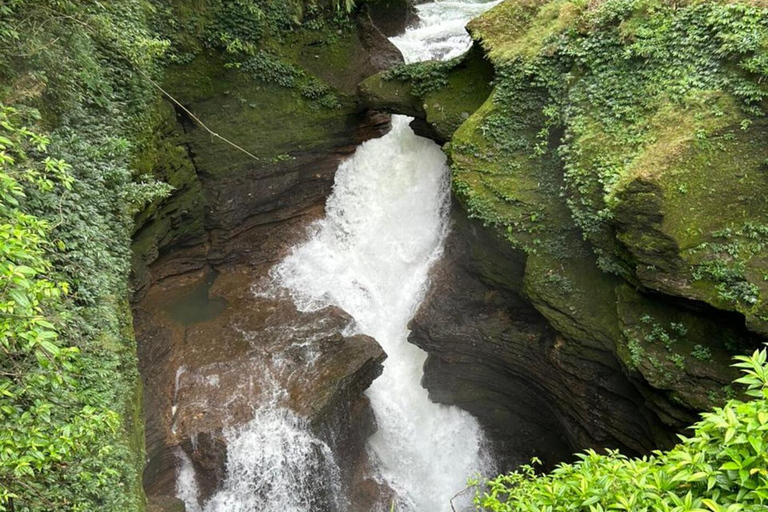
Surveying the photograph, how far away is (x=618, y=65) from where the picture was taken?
875 centimetres

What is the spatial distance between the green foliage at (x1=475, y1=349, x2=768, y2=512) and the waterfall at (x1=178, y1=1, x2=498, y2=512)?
8380mm

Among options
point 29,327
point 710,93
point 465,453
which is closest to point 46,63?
point 29,327

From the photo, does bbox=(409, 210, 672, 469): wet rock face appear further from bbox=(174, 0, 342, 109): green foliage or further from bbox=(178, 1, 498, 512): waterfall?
bbox=(174, 0, 342, 109): green foliage

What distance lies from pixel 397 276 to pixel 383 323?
1451mm

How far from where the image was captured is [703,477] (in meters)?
2.31

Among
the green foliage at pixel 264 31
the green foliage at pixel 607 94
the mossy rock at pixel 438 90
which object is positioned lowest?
the green foliage at pixel 607 94

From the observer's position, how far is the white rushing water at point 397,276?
11.8m

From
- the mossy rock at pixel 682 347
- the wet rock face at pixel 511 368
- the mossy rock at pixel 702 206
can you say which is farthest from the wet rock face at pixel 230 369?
the mossy rock at pixel 702 206

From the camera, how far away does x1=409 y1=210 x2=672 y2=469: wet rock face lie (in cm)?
895

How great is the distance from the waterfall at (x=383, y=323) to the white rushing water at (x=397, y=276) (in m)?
0.03

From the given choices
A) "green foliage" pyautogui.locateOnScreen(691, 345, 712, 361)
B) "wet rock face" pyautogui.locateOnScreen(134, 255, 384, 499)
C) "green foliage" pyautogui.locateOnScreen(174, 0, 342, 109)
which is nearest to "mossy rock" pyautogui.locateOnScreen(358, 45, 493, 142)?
"green foliage" pyautogui.locateOnScreen(174, 0, 342, 109)

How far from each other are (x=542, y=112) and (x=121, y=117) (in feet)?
29.2

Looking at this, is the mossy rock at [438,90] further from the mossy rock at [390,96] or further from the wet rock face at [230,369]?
the wet rock face at [230,369]

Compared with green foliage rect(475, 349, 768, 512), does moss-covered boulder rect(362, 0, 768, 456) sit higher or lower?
higher
